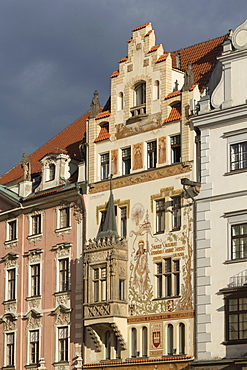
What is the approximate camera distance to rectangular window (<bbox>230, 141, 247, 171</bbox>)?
42.3 metres

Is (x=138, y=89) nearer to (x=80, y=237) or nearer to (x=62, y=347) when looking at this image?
(x=80, y=237)

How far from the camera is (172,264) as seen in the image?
44250 mm

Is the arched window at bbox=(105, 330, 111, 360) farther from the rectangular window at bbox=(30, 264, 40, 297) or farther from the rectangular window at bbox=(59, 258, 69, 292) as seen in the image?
the rectangular window at bbox=(30, 264, 40, 297)

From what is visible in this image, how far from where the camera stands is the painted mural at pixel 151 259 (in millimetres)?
43562

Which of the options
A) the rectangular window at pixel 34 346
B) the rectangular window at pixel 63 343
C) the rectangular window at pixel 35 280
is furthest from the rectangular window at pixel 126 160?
the rectangular window at pixel 34 346

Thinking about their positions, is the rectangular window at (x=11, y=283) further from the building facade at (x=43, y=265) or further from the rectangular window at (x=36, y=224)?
the rectangular window at (x=36, y=224)

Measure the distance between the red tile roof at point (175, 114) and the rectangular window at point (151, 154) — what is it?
53.7 inches

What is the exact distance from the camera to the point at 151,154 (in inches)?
1834

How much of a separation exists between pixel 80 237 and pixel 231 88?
1107 centimetres

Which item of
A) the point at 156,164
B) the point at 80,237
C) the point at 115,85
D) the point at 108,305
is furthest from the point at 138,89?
the point at 108,305

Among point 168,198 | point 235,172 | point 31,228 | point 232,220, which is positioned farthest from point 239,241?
point 31,228

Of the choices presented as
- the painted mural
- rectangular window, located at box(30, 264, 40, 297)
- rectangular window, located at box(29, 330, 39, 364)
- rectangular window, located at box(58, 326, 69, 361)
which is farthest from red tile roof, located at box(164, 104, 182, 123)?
rectangular window, located at box(29, 330, 39, 364)

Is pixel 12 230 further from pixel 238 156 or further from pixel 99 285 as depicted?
pixel 238 156

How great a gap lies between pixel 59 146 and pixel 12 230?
5273 mm
